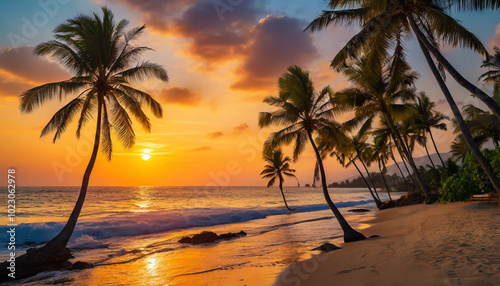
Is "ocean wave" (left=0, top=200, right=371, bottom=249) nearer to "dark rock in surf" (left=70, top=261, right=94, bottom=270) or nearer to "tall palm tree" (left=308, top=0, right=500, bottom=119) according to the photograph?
"dark rock in surf" (left=70, top=261, right=94, bottom=270)

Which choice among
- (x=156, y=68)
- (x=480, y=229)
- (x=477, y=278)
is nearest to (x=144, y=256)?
(x=156, y=68)

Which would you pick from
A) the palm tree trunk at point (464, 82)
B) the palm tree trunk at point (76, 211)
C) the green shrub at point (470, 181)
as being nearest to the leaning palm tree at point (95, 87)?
the palm tree trunk at point (76, 211)

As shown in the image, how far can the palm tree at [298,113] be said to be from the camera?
13578 millimetres

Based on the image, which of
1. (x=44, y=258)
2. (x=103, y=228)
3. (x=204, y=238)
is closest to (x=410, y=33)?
(x=204, y=238)

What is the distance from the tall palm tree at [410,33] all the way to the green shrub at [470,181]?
384cm

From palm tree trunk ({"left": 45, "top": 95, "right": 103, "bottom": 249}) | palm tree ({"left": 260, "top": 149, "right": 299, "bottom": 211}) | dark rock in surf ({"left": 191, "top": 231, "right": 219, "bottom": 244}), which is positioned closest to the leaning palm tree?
palm tree trunk ({"left": 45, "top": 95, "right": 103, "bottom": 249})

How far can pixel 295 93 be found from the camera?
13.6 meters

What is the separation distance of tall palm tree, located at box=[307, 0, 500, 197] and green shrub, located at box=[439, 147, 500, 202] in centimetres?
384

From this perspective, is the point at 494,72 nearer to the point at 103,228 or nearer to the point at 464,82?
the point at 464,82

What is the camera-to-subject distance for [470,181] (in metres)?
15.4

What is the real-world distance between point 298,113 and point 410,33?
6.31 m

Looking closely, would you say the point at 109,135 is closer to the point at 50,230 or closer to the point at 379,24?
the point at 50,230

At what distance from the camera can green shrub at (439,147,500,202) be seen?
13.2 m

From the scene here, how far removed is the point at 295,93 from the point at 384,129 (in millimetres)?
17842
